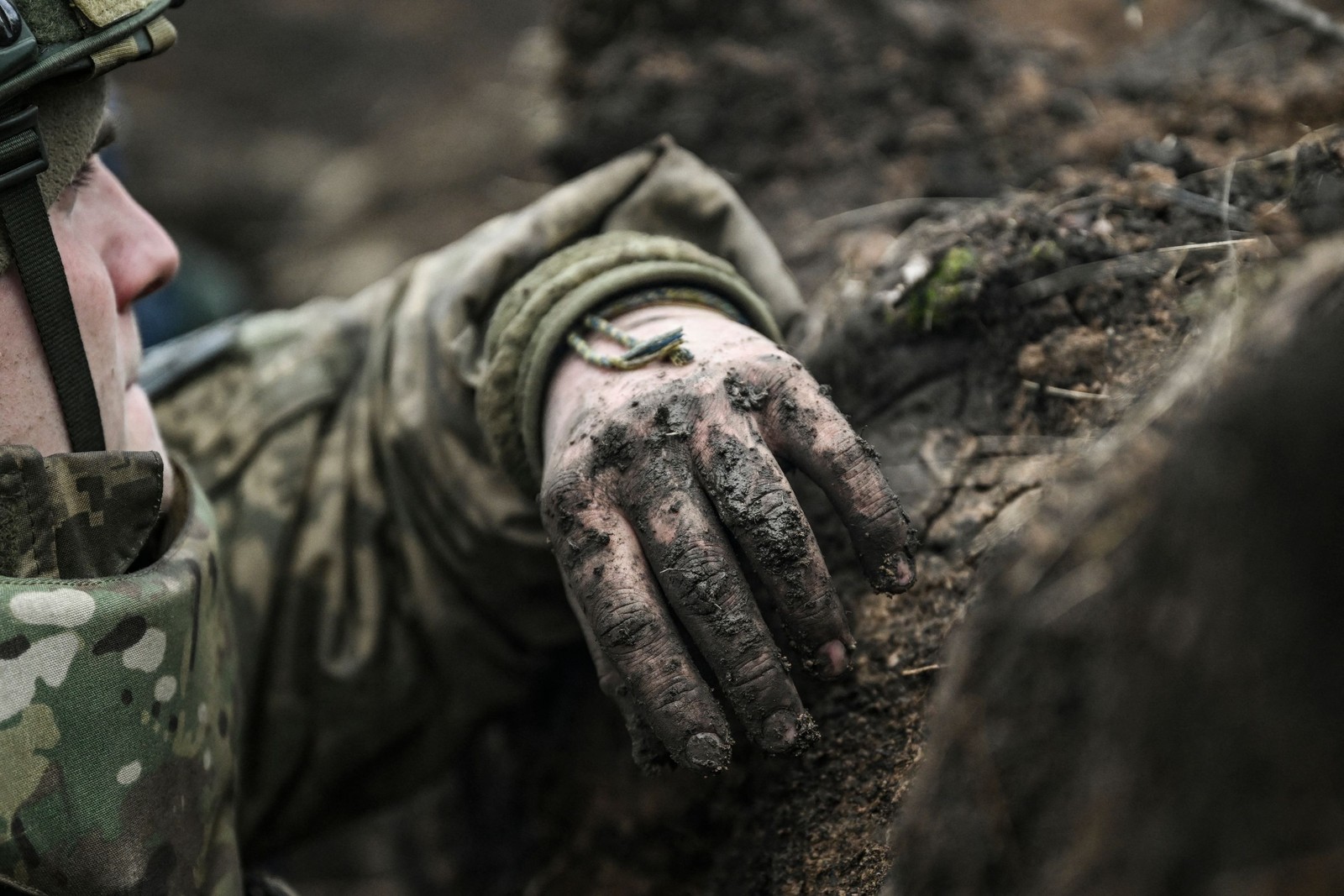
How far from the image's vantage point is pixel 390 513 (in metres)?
1.74

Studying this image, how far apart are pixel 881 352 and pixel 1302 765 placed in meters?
0.74

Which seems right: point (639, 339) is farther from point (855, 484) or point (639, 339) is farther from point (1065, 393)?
point (1065, 393)

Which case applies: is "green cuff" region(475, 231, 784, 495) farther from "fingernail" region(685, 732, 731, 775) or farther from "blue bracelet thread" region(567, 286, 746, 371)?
"fingernail" region(685, 732, 731, 775)

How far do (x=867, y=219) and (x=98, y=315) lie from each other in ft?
4.47

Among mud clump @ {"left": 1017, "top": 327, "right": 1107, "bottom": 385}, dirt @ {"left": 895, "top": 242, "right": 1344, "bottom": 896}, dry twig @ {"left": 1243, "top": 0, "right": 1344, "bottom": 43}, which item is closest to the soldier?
dirt @ {"left": 895, "top": 242, "right": 1344, "bottom": 896}

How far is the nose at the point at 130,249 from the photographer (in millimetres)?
1290

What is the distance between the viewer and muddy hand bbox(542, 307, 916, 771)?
3.25ft

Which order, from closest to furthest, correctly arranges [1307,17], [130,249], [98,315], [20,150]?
[20,150] → [98,315] → [130,249] → [1307,17]

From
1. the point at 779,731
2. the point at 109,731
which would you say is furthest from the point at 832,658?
the point at 109,731

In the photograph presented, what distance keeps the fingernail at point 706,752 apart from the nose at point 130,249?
0.89 m

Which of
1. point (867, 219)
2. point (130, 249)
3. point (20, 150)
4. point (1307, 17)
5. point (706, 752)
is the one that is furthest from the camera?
point (867, 219)

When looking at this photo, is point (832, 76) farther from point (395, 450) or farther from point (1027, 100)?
point (395, 450)

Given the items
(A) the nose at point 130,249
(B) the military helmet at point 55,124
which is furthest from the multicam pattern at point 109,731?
(A) the nose at point 130,249

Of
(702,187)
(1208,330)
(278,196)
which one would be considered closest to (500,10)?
(278,196)
